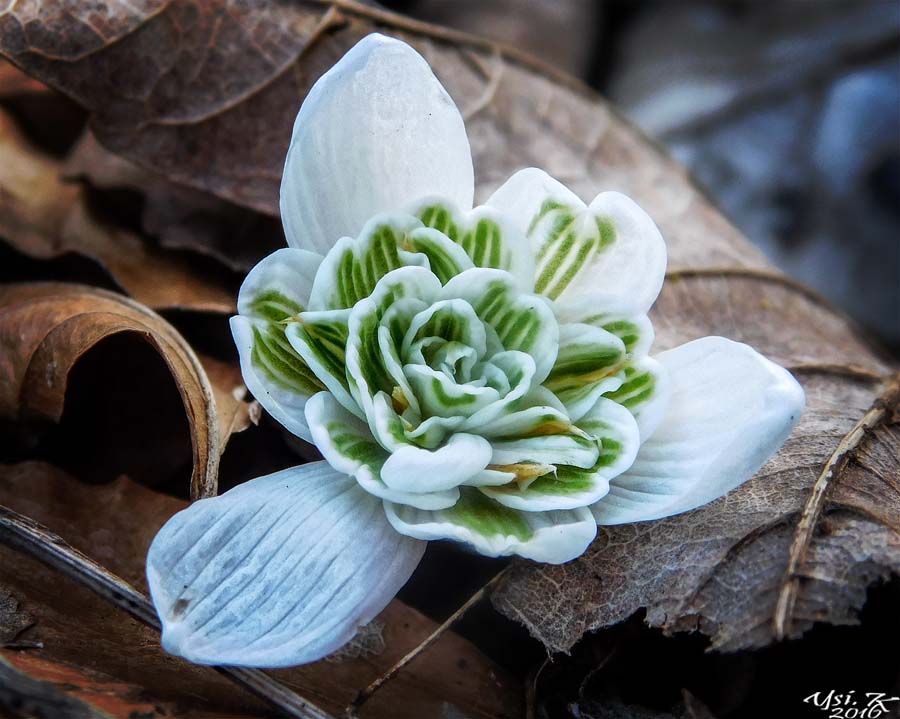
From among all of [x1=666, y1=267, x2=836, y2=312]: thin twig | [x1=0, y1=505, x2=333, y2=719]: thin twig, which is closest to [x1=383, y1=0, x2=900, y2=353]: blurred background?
[x1=666, y1=267, x2=836, y2=312]: thin twig

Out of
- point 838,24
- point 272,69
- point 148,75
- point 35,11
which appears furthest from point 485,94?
point 838,24

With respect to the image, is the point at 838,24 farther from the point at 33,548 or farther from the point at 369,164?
the point at 33,548

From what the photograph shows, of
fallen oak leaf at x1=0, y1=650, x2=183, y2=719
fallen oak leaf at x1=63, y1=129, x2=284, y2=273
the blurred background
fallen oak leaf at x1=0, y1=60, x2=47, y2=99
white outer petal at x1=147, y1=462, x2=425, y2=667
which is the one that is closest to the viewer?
fallen oak leaf at x1=0, y1=650, x2=183, y2=719

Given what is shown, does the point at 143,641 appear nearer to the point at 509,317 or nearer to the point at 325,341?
the point at 325,341

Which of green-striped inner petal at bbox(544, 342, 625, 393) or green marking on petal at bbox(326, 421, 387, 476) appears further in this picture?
green-striped inner petal at bbox(544, 342, 625, 393)

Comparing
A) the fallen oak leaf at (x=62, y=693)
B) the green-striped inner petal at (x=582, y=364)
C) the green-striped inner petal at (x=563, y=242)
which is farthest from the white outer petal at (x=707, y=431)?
the fallen oak leaf at (x=62, y=693)

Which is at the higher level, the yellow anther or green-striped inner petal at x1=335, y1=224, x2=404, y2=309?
green-striped inner petal at x1=335, y1=224, x2=404, y2=309

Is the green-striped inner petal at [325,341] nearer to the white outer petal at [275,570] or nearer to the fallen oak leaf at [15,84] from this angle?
the white outer petal at [275,570]

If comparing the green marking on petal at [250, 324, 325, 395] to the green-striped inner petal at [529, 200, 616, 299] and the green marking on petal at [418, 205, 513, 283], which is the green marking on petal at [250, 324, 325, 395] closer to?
the green marking on petal at [418, 205, 513, 283]
